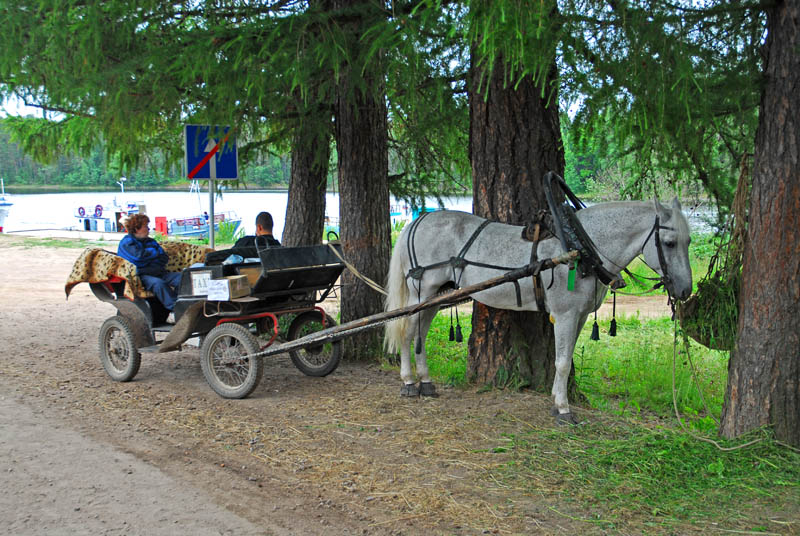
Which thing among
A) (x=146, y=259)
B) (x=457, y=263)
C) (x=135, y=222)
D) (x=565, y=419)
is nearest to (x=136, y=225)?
(x=135, y=222)

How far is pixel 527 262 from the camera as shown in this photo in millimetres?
6039

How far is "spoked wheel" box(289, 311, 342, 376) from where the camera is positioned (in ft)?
25.5

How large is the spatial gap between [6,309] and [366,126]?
300 inches

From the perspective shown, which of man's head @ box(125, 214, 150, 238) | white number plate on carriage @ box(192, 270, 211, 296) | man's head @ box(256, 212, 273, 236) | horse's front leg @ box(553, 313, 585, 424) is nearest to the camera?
horse's front leg @ box(553, 313, 585, 424)

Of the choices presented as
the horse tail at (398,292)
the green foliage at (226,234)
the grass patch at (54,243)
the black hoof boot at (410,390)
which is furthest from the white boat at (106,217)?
the black hoof boot at (410,390)

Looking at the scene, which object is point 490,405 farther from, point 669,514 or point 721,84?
point 721,84

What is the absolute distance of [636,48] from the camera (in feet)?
15.9

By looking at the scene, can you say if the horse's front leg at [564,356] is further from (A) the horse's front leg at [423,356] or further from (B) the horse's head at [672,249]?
(A) the horse's front leg at [423,356]

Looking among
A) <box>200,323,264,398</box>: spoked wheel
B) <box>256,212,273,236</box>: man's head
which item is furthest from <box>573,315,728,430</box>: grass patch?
<box>256,212,273,236</box>: man's head

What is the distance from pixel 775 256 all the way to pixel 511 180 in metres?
2.58

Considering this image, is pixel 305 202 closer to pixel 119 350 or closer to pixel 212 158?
pixel 212 158

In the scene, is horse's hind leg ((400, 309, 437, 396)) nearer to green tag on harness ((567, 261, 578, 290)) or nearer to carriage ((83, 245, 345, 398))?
carriage ((83, 245, 345, 398))

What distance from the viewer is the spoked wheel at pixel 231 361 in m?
6.79

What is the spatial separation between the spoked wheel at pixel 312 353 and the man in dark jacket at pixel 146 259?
1320 millimetres
